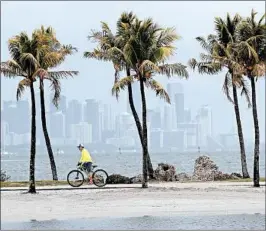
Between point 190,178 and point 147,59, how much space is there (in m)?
8.95

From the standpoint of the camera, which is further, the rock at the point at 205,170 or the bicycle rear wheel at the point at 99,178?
the rock at the point at 205,170

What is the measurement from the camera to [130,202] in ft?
68.4

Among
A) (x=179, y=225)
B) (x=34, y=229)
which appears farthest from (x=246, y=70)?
(x=34, y=229)

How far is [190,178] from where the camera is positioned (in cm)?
3394

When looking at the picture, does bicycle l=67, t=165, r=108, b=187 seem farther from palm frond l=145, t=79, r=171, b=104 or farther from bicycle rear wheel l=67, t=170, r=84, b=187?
palm frond l=145, t=79, r=171, b=104

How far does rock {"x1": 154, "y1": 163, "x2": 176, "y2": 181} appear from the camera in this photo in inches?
1293

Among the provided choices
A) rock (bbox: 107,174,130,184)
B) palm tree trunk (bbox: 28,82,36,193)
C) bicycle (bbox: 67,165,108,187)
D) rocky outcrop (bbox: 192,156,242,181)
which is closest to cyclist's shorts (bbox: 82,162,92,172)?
bicycle (bbox: 67,165,108,187)

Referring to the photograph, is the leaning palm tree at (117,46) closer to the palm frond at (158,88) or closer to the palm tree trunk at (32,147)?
the palm frond at (158,88)

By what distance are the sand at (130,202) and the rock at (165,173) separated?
249 inches

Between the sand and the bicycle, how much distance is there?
798 millimetres

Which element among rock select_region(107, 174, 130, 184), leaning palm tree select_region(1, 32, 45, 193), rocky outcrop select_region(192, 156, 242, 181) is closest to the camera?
leaning palm tree select_region(1, 32, 45, 193)

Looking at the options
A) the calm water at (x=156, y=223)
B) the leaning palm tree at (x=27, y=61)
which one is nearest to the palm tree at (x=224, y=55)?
the leaning palm tree at (x=27, y=61)

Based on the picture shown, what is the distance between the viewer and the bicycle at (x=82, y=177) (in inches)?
1075

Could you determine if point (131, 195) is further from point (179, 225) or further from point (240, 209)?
point (179, 225)
